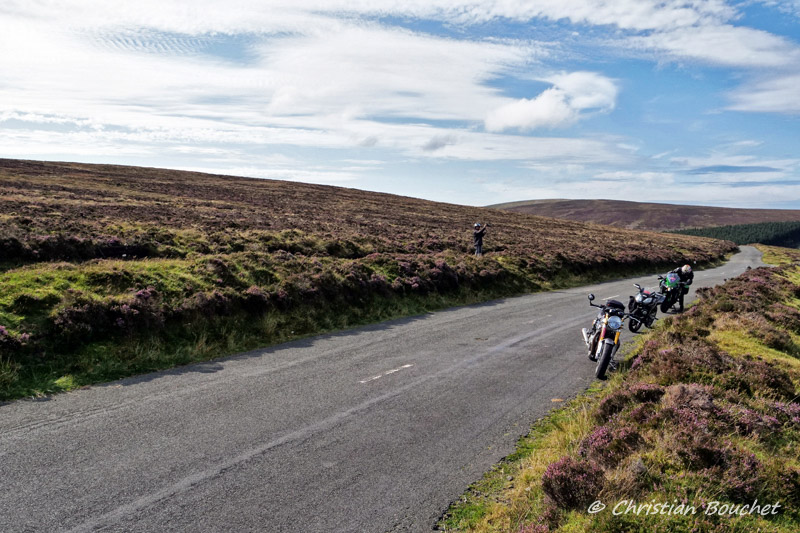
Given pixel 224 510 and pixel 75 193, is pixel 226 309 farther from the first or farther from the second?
pixel 75 193

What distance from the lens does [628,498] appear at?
471 centimetres

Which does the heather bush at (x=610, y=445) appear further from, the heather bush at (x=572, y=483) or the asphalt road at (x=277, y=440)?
the asphalt road at (x=277, y=440)

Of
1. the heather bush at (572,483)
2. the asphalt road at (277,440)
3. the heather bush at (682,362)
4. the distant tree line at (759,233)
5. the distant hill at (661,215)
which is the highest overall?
the distant hill at (661,215)

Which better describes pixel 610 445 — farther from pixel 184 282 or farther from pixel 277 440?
pixel 184 282

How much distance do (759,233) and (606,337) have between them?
525 ft

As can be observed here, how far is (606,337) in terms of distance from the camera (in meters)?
10.4

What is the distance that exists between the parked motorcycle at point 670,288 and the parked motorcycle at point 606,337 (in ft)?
30.5

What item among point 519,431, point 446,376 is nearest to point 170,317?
point 446,376

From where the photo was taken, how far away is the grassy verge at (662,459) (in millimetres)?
4590

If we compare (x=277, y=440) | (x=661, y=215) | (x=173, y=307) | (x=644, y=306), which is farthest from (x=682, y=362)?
(x=661, y=215)

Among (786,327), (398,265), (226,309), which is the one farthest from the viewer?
(398,265)

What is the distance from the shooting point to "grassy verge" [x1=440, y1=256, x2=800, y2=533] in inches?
181

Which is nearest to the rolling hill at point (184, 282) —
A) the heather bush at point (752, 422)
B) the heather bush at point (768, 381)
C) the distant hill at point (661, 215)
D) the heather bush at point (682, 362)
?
the heather bush at point (682, 362)

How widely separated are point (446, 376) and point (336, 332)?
5009mm
